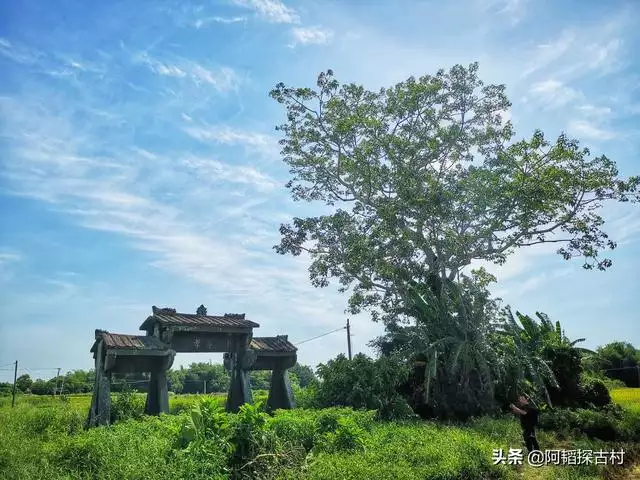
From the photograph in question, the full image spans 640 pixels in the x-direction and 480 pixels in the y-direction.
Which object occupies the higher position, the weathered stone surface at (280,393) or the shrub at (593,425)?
the weathered stone surface at (280,393)

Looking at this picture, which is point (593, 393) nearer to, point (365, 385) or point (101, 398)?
point (365, 385)

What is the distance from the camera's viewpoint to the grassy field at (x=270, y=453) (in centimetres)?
756

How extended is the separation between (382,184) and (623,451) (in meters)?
11.4

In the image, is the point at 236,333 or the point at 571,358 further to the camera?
the point at 571,358

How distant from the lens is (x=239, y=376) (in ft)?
50.9

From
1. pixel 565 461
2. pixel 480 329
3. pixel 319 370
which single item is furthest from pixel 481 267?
pixel 565 461

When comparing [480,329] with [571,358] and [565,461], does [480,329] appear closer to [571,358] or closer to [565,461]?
[571,358]

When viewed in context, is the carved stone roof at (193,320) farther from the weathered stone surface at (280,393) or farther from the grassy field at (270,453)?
the grassy field at (270,453)

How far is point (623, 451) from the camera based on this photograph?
38.5ft

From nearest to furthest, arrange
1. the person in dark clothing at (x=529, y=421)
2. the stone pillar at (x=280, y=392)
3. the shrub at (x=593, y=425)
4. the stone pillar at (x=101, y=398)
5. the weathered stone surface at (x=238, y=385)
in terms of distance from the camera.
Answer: the person in dark clothing at (x=529, y=421)
the stone pillar at (x=101, y=398)
the shrub at (x=593, y=425)
the weathered stone surface at (x=238, y=385)
the stone pillar at (x=280, y=392)

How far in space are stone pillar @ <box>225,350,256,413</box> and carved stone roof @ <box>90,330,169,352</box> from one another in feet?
7.72

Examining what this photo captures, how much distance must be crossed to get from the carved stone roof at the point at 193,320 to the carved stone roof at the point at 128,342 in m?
0.61

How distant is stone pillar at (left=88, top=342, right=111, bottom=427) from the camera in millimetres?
12852

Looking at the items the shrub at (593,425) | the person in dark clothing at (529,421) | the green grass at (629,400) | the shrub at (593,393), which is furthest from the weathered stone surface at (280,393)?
the green grass at (629,400)
